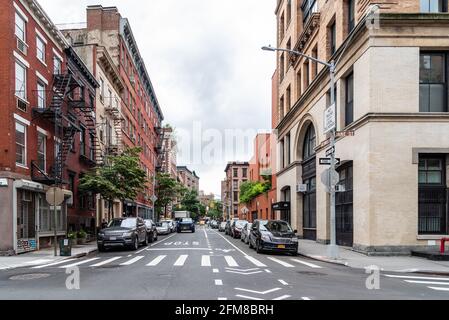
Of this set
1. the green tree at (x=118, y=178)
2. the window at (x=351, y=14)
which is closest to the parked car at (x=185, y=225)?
the green tree at (x=118, y=178)

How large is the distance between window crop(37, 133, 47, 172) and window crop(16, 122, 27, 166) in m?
1.82

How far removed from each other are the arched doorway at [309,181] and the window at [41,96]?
703 inches

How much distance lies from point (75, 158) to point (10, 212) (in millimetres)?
11303

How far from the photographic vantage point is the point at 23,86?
23.5 m

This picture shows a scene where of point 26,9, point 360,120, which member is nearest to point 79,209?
point 26,9

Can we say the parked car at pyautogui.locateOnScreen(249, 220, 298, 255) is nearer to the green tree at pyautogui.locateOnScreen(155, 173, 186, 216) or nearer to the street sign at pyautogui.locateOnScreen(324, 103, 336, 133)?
the street sign at pyautogui.locateOnScreen(324, 103, 336, 133)

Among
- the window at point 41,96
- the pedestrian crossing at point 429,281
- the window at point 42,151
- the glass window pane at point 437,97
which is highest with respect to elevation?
the window at point 41,96

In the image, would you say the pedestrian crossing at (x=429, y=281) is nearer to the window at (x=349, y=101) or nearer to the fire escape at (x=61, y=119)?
the window at (x=349, y=101)

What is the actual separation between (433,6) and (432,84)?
365 cm

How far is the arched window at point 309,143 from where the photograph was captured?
1369 inches

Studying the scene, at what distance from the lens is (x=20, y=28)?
76.7 ft

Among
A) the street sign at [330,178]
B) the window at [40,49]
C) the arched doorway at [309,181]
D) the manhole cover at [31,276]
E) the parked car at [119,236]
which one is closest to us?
the manhole cover at [31,276]

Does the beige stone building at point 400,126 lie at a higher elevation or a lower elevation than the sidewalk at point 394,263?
higher

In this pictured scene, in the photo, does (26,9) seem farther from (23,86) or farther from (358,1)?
(358,1)
